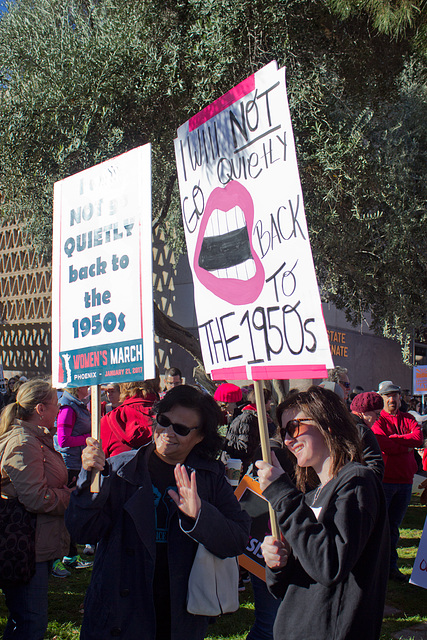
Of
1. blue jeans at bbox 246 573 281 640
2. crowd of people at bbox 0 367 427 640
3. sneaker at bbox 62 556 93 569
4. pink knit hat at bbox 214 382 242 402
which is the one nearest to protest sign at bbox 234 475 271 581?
Answer: blue jeans at bbox 246 573 281 640

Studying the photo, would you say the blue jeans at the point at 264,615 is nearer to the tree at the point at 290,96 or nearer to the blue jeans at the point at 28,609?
the blue jeans at the point at 28,609

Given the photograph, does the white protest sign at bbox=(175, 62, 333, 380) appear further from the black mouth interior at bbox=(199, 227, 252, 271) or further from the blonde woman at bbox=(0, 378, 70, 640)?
the blonde woman at bbox=(0, 378, 70, 640)

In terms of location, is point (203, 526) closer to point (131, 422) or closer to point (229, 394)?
point (131, 422)

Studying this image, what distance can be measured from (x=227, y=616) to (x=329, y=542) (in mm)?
3444

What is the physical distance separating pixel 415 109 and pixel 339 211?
2.13 meters

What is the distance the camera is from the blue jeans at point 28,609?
3193mm

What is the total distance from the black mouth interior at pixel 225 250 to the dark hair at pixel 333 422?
0.72m

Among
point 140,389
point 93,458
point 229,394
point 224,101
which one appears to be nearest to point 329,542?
point 93,458

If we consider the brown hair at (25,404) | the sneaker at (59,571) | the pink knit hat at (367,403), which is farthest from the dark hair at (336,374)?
the brown hair at (25,404)

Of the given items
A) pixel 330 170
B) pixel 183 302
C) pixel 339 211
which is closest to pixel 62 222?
pixel 330 170

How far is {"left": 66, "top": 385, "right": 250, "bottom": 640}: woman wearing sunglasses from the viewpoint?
2443 millimetres

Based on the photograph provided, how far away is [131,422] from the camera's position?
191 inches

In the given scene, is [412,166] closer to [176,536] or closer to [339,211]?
[339,211]

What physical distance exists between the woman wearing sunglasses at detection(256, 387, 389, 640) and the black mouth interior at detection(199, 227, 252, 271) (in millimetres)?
826
